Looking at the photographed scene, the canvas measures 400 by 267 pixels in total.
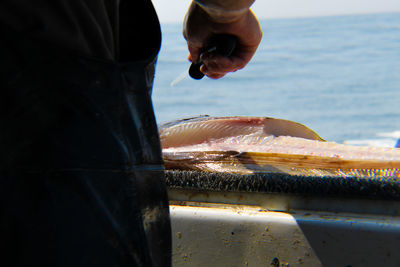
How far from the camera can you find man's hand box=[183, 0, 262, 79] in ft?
4.06

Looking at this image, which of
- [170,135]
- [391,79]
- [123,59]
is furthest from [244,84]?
[123,59]

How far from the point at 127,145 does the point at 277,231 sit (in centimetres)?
54

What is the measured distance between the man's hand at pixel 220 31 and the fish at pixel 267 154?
33cm

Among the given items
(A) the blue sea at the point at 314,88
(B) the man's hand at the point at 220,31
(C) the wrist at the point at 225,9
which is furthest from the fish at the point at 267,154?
(A) the blue sea at the point at 314,88

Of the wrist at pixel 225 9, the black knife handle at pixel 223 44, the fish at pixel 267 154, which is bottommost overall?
the fish at pixel 267 154

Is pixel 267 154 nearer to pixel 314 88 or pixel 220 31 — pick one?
pixel 220 31

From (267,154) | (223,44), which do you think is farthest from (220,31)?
(267,154)

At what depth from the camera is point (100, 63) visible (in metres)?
0.70

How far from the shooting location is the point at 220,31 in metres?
1.32

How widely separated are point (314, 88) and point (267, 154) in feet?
21.2

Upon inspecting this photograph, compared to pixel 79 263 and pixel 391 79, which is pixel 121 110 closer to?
pixel 79 263

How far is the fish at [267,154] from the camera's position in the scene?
1.44m

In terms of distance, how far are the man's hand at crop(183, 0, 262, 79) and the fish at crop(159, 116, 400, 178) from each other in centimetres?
33

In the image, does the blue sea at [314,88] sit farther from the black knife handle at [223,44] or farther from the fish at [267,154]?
the black knife handle at [223,44]
